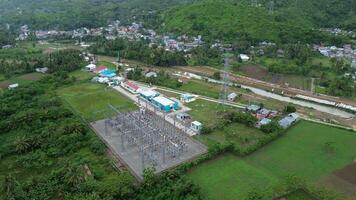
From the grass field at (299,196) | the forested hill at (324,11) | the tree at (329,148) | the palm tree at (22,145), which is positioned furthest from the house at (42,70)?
the forested hill at (324,11)

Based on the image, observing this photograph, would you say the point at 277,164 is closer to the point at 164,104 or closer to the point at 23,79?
the point at 164,104

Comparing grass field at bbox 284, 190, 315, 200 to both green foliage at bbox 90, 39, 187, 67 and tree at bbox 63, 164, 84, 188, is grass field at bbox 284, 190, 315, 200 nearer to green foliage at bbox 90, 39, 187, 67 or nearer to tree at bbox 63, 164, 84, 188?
tree at bbox 63, 164, 84, 188

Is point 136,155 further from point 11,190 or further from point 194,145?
point 11,190

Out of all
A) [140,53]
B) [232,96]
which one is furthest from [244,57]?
[232,96]

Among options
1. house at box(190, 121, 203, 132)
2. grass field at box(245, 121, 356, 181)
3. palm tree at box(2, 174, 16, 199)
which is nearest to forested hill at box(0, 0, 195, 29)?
house at box(190, 121, 203, 132)

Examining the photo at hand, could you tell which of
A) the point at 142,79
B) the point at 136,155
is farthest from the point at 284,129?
the point at 142,79

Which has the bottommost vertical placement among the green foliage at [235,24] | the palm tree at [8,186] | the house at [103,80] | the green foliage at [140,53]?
the palm tree at [8,186]

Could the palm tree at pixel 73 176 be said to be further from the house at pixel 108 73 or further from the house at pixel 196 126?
the house at pixel 108 73
